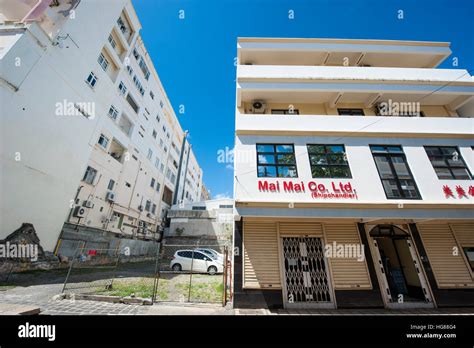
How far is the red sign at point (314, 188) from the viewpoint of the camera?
7102mm

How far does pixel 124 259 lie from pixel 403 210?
2050 centimetres

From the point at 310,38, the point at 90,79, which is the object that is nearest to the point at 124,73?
the point at 90,79

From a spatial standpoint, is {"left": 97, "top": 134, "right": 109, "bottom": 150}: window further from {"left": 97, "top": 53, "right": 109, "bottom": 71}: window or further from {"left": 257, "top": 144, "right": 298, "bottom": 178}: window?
{"left": 257, "top": 144, "right": 298, "bottom": 178}: window

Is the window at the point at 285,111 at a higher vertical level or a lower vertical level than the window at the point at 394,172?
higher

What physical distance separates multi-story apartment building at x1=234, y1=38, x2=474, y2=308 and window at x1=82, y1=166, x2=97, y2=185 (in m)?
13.3

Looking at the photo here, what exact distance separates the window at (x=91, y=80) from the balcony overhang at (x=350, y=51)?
12.2 meters

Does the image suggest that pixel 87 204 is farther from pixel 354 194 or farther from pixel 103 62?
pixel 354 194

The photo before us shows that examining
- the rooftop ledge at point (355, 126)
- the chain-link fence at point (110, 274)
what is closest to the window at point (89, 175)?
the chain-link fence at point (110, 274)

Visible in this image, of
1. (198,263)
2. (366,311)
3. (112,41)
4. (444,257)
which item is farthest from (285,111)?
(112,41)

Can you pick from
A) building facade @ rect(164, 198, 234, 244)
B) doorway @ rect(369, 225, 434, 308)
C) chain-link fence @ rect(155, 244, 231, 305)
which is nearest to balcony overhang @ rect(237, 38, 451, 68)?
doorway @ rect(369, 225, 434, 308)

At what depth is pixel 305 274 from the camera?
7.16m

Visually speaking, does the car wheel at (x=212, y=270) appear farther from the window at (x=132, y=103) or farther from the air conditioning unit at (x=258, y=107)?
the window at (x=132, y=103)

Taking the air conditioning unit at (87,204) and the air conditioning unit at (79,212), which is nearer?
the air conditioning unit at (79,212)
